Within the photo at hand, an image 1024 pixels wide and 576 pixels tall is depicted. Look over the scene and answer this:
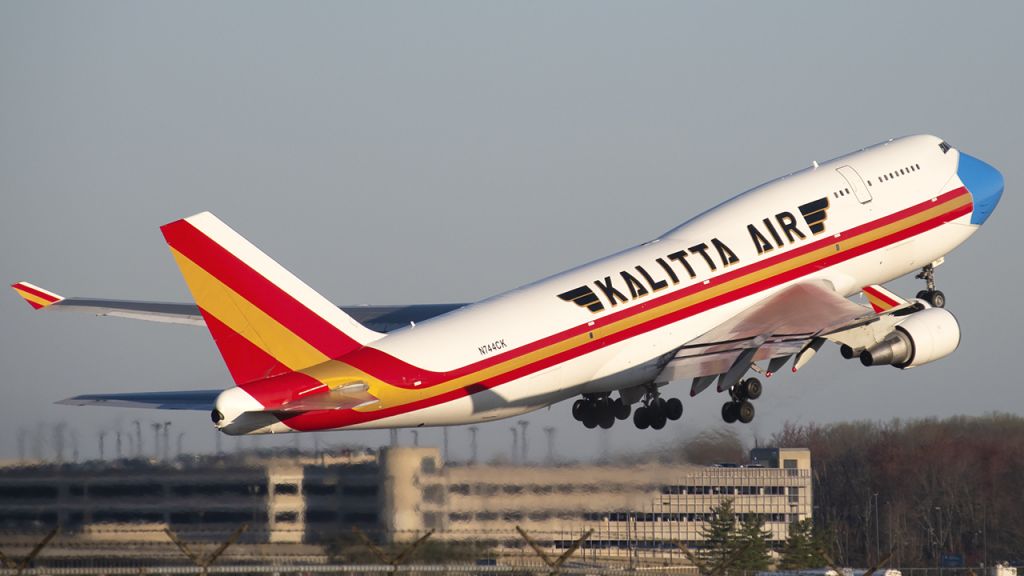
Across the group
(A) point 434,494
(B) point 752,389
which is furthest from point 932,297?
(A) point 434,494

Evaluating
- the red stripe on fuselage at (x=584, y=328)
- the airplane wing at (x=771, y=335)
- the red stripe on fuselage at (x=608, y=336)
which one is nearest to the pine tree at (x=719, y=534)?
the airplane wing at (x=771, y=335)

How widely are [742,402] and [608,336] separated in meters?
4.30

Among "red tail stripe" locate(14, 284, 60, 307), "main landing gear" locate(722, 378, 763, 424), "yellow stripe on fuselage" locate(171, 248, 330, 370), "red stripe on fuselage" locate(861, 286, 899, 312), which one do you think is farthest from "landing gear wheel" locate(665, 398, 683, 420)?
"red tail stripe" locate(14, 284, 60, 307)

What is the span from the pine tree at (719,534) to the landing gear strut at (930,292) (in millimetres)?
11278

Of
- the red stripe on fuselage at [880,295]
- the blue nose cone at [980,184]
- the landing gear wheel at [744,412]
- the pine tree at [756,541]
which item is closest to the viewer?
the pine tree at [756,541]

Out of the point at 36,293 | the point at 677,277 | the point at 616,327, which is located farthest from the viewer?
the point at 677,277

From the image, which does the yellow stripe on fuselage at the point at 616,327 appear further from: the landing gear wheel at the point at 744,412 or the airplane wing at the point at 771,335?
the landing gear wheel at the point at 744,412

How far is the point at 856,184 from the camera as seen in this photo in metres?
40.3

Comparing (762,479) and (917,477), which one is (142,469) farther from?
(917,477)

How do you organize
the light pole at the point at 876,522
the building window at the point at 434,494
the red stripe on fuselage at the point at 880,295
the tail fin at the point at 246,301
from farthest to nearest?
the light pole at the point at 876,522
the red stripe on fuselage at the point at 880,295
the building window at the point at 434,494
the tail fin at the point at 246,301

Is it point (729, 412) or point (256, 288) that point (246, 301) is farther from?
point (729, 412)

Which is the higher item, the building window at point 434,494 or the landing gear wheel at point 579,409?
the landing gear wheel at point 579,409

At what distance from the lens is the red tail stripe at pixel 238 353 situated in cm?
3045

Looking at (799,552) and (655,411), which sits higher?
(655,411)
